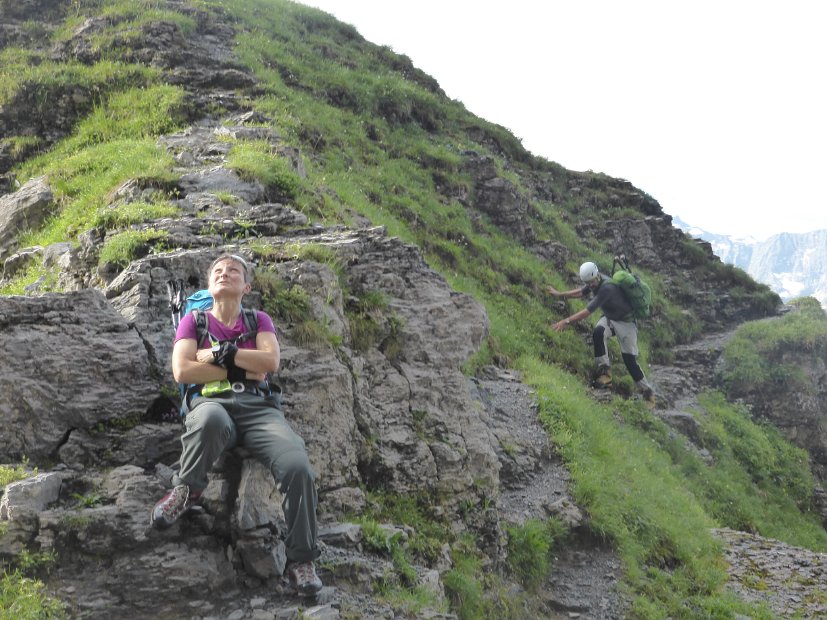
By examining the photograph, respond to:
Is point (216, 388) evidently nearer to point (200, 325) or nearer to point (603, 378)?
point (200, 325)

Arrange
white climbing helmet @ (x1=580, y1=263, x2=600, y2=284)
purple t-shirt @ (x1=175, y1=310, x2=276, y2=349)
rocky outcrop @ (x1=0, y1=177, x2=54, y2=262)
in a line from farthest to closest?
white climbing helmet @ (x1=580, y1=263, x2=600, y2=284), rocky outcrop @ (x1=0, y1=177, x2=54, y2=262), purple t-shirt @ (x1=175, y1=310, x2=276, y2=349)

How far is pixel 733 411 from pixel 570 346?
21.1 feet

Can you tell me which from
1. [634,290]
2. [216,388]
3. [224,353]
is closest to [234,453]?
[216,388]

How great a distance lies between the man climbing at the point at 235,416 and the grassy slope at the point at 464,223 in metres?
2.99

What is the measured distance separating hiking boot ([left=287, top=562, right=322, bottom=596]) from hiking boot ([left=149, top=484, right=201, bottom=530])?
112 cm

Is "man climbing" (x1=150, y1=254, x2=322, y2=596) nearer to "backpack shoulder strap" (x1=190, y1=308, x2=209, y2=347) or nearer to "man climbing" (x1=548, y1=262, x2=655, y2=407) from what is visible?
"backpack shoulder strap" (x1=190, y1=308, x2=209, y2=347)

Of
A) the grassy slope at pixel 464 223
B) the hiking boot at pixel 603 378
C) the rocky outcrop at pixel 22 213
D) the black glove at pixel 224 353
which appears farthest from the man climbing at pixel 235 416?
the hiking boot at pixel 603 378

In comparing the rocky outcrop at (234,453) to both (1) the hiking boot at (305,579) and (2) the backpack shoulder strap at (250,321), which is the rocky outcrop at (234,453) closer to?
(1) the hiking boot at (305,579)

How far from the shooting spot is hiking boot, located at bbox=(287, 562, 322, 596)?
17.8 ft

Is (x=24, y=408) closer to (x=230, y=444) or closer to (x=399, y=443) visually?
(x=230, y=444)

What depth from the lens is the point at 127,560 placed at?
18.0ft

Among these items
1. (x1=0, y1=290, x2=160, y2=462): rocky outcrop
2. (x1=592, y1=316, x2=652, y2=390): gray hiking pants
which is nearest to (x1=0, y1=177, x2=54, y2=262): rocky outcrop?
(x1=0, y1=290, x2=160, y2=462): rocky outcrop

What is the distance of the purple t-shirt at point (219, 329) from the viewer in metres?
6.05

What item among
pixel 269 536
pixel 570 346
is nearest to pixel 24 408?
pixel 269 536
